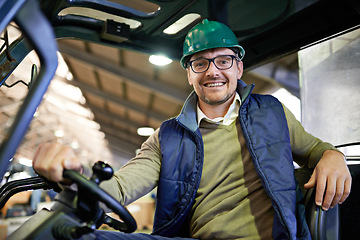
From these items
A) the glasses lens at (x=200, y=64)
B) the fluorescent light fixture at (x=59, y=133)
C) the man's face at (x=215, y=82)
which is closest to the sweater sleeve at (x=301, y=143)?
the man's face at (x=215, y=82)

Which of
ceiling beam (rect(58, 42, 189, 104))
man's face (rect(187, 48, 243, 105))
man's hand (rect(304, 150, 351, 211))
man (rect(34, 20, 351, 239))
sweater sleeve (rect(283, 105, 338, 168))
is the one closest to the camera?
man's hand (rect(304, 150, 351, 211))

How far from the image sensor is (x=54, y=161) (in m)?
1.01

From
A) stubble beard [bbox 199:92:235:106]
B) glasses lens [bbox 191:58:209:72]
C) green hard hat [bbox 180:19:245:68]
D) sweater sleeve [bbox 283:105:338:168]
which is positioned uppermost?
green hard hat [bbox 180:19:245:68]

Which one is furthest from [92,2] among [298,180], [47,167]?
[298,180]

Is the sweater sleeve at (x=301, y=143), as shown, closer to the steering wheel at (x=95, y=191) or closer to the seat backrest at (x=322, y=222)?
the seat backrest at (x=322, y=222)

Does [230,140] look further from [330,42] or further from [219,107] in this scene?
[330,42]

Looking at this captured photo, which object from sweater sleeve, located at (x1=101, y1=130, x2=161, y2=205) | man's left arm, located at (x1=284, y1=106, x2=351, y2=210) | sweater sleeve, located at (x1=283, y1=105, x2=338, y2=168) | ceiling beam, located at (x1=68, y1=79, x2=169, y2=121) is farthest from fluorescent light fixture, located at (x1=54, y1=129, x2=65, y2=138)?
man's left arm, located at (x1=284, y1=106, x2=351, y2=210)

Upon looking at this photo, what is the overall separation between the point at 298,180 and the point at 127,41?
46.5 inches

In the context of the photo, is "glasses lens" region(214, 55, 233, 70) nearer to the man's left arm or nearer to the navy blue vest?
the navy blue vest

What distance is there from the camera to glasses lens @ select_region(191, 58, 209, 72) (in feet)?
6.27

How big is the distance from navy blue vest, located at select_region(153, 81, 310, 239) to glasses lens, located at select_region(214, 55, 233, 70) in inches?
6.3

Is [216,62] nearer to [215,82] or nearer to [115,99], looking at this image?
[215,82]

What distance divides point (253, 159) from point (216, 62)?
1.88 ft

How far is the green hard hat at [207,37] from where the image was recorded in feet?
6.07
